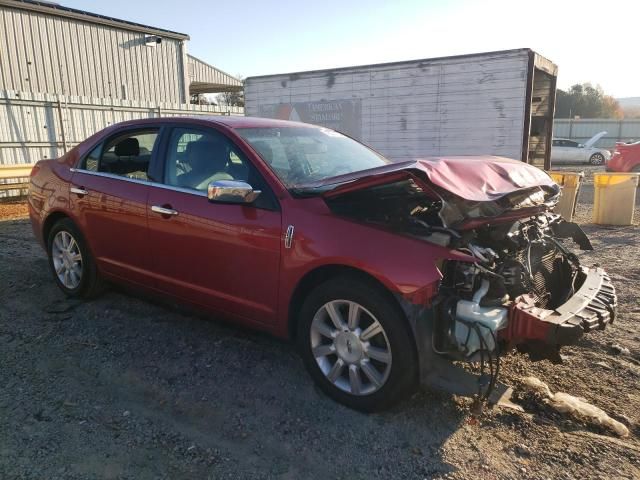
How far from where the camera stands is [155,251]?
4.03m

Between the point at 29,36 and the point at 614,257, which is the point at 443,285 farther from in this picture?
the point at 29,36

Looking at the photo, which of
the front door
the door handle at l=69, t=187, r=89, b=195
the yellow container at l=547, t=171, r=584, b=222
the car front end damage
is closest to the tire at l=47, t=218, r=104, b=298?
the door handle at l=69, t=187, r=89, b=195

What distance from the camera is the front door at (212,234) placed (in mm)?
3377

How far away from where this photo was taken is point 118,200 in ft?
14.0

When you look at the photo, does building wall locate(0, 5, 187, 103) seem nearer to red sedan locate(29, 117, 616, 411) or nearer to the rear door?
the rear door

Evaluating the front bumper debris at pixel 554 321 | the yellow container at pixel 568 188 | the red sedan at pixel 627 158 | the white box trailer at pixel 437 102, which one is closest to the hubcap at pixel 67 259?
the front bumper debris at pixel 554 321

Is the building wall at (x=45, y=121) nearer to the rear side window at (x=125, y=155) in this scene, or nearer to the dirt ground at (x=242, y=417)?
the rear side window at (x=125, y=155)

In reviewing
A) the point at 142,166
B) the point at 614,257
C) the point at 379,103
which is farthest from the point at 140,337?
the point at 379,103

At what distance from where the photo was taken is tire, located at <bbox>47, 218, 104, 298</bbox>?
4.74 meters

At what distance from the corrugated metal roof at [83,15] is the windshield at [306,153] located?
1607cm

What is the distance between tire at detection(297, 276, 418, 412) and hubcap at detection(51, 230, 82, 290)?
2718 mm

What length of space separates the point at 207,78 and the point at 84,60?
8050 millimetres

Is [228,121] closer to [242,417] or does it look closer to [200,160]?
[200,160]

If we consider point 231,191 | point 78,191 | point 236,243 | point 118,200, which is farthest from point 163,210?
point 78,191
